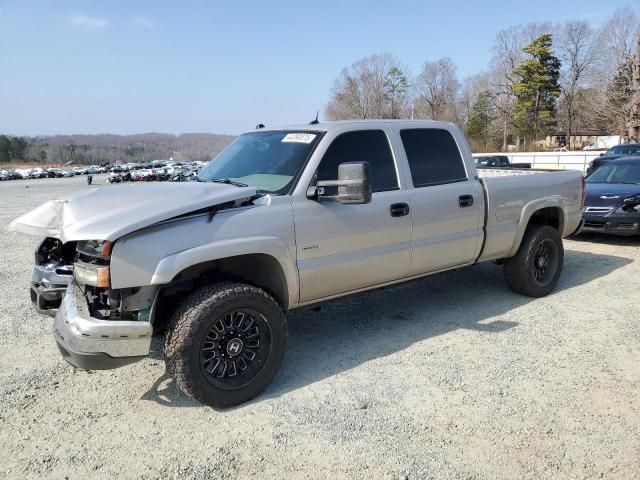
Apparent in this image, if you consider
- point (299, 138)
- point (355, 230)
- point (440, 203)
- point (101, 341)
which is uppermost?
point (299, 138)

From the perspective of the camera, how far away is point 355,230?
408cm

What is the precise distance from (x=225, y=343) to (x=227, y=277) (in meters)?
Result: 0.52

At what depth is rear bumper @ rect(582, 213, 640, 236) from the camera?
8.34m

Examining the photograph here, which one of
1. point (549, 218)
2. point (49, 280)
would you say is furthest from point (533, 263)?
point (49, 280)

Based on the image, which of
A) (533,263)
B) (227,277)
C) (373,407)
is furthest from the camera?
(533,263)

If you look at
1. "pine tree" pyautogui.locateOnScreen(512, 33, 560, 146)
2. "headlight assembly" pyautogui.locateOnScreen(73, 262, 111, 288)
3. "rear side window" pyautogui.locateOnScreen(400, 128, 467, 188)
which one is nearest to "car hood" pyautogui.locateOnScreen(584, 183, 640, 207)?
"rear side window" pyautogui.locateOnScreen(400, 128, 467, 188)

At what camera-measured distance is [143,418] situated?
339 cm

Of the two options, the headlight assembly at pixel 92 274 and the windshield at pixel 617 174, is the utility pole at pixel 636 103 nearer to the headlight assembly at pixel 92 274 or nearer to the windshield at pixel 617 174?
the windshield at pixel 617 174

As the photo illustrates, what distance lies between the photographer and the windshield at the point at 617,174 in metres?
9.49

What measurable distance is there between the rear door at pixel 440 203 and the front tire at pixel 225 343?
5.19 feet

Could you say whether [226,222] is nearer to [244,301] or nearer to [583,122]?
[244,301]

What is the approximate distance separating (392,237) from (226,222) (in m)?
1.51

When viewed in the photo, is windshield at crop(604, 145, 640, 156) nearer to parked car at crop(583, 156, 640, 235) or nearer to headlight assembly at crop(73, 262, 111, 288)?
parked car at crop(583, 156, 640, 235)

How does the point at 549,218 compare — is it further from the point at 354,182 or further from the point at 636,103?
the point at 636,103
